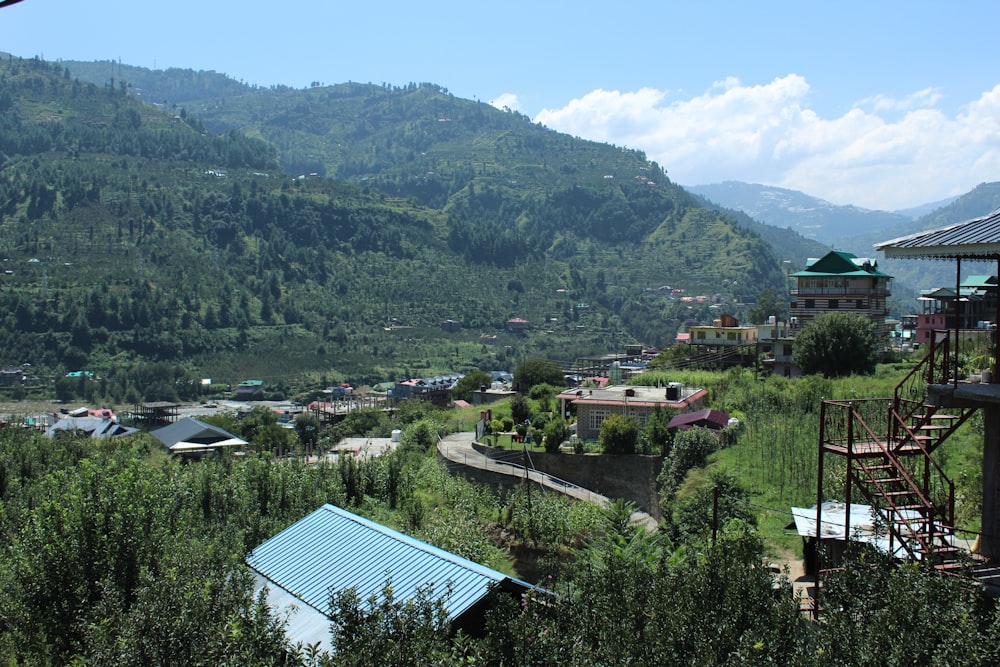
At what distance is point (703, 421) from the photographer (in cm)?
2589

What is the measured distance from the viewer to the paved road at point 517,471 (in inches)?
940

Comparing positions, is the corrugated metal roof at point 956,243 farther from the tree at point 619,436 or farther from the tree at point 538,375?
the tree at point 538,375

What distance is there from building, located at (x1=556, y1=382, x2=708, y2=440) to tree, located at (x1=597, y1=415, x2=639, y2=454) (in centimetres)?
252

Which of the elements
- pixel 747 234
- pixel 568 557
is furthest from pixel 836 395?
pixel 747 234

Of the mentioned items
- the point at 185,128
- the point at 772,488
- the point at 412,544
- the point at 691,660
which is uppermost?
the point at 185,128

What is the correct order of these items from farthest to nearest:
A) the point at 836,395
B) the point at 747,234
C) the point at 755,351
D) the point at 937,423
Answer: the point at 747,234 < the point at 755,351 < the point at 836,395 < the point at 937,423

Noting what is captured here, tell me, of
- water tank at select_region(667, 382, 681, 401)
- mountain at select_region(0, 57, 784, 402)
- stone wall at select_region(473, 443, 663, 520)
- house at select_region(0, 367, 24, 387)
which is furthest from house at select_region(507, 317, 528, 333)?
stone wall at select_region(473, 443, 663, 520)

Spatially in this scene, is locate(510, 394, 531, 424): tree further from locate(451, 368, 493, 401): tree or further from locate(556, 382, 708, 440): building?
locate(451, 368, 493, 401): tree

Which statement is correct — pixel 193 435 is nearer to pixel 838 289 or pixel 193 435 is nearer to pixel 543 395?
pixel 543 395

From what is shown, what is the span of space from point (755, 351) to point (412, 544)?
33.6 meters

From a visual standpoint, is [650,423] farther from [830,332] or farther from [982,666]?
[982,666]

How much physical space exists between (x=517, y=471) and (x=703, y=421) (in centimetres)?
545

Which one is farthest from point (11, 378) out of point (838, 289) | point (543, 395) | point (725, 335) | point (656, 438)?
point (656, 438)

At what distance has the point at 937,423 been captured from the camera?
10.5 metres
